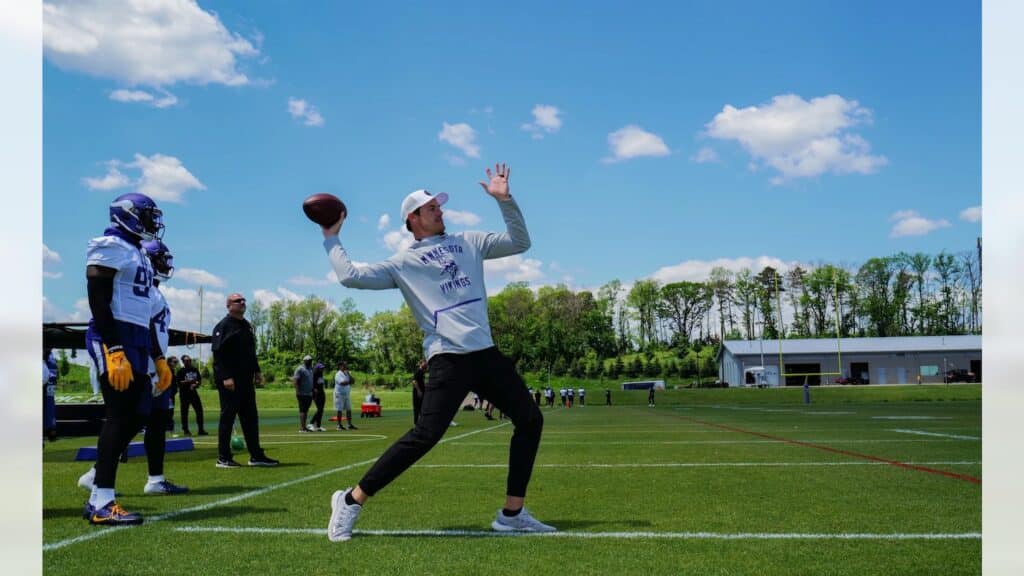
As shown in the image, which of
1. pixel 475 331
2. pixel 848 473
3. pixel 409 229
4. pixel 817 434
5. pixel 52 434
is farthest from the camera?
pixel 52 434

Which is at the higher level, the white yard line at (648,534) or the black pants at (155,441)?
the black pants at (155,441)

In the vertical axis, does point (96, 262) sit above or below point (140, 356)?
above

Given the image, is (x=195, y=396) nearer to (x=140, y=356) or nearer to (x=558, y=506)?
(x=140, y=356)

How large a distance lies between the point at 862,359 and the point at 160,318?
3412 inches

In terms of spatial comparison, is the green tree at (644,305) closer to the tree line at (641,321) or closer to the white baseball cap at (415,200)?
the tree line at (641,321)

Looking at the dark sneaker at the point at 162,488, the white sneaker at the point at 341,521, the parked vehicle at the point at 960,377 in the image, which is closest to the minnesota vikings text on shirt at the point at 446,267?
the white sneaker at the point at 341,521

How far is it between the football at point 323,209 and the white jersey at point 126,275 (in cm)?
165

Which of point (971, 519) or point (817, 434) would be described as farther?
point (817, 434)

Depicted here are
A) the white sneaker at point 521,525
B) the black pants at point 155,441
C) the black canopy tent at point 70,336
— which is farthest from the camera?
the black canopy tent at point 70,336

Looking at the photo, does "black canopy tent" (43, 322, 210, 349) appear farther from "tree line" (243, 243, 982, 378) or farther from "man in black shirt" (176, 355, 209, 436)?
"tree line" (243, 243, 982, 378)

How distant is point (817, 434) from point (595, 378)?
88.7 m

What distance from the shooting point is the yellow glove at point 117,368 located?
213 inches

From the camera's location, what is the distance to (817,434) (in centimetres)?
1414

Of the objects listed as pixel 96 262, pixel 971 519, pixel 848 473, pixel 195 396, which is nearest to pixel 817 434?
pixel 848 473
